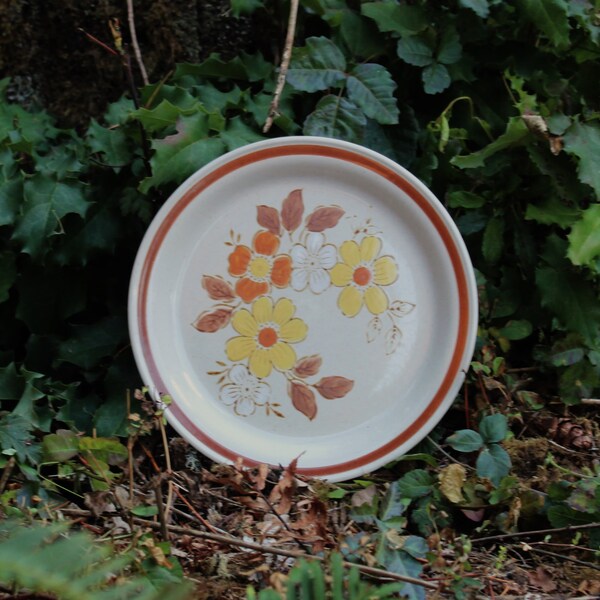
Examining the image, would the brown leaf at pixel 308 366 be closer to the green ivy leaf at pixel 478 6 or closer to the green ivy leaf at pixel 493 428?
the green ivy leaf at pixel 493 428

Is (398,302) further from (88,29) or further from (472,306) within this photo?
(88,29)

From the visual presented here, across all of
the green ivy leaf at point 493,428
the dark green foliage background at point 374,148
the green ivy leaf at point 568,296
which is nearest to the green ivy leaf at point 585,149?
the dark green foliage background at point 374,148

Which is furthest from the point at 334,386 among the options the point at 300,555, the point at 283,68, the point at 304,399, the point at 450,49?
the point at 450,49

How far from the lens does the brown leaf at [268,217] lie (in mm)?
1400

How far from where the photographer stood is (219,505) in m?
1.30

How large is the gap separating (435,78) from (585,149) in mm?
328

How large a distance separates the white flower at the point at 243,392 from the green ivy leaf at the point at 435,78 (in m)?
0.67

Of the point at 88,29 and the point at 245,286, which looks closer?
the point at 245,286

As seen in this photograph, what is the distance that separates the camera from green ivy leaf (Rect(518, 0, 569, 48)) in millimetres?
1478

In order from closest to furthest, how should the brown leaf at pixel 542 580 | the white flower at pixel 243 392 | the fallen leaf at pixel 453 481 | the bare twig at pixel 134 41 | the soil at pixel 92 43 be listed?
1. the brown leaf at pixel 542 580
2. the fallen leaf at pixel 453 481
3. the white flower at pixel 243 392
4. the bare twig at pixel 134 41
5. the soil at pixel 92 43

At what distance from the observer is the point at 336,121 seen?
145cm

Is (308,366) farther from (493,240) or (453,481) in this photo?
(493,240)

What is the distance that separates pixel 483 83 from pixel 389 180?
1.39ft

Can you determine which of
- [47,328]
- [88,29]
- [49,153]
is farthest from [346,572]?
[88,29]
